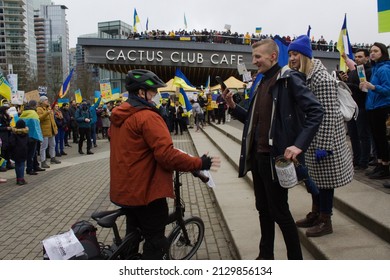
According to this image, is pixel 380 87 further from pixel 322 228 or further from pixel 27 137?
pixel 27 137

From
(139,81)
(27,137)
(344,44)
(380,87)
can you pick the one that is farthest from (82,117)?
(139,81)

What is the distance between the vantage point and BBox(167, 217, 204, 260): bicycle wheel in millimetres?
3568

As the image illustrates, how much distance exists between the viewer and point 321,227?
362 cm

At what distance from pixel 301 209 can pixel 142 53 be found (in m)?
38.6

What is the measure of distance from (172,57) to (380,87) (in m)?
38.0

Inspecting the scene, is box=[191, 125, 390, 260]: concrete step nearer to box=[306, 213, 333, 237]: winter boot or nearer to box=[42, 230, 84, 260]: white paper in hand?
box=[306, 213, 333, 237]: winter boot

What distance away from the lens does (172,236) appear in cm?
353

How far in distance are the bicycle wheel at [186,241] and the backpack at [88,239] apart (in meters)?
0.82

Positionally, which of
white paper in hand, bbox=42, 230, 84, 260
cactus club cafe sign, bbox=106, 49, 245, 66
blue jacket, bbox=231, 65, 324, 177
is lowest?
white paper in hand, bbox=42, 230, 84, 260

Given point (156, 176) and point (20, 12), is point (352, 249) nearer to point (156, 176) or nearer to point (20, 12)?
point (156, 176)

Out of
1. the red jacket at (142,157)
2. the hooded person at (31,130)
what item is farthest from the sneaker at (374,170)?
the hooded person at (31,130)

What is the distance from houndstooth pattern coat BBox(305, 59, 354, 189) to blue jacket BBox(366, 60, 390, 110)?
1885mm

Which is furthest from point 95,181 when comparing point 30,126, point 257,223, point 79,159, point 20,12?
point 20,12

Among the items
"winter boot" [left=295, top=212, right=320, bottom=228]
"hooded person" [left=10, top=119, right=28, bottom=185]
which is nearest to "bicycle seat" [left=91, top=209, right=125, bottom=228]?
"winter boot" [left=295, top=212, right=320, bottom=228]
